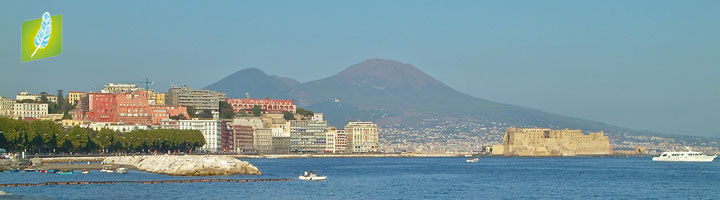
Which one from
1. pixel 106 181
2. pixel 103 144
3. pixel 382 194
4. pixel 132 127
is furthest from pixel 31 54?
pixel 132 127

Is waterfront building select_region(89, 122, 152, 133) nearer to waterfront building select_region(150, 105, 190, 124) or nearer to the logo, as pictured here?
waterfront building select_region(150, 105, 190, 124)

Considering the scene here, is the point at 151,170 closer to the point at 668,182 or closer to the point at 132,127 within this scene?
the point at 668,182

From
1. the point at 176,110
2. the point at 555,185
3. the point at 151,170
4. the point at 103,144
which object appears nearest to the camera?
the point at 555,185

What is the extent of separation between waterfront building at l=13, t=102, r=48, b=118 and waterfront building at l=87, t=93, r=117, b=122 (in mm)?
9281

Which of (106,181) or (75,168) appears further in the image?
(75,168)

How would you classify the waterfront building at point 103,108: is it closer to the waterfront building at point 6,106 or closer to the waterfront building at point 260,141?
the waterfront building at point 6,106

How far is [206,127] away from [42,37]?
521ft

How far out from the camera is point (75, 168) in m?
81.2

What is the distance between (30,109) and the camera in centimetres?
18875


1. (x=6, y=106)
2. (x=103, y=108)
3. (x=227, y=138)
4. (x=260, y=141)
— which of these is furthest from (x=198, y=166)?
(x=6, y=106)

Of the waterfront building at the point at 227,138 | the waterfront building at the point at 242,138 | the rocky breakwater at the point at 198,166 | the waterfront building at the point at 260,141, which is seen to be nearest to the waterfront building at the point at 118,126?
the waterfront building at the point at 227,138

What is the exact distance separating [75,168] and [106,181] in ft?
54.6

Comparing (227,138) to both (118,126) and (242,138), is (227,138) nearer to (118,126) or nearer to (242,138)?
(242,138)

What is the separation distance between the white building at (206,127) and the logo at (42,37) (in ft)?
510
